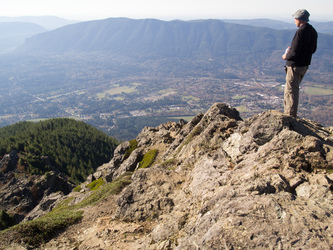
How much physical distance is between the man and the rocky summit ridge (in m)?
1.65

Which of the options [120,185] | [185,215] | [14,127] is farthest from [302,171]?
[14,127]

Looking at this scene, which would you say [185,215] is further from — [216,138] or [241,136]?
[216,138]

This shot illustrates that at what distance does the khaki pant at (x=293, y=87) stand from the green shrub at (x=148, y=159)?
26486mm

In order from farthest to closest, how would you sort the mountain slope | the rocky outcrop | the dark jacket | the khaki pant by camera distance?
the mountain slope
the khaki pant
the dark jacket
the rocky outcrop

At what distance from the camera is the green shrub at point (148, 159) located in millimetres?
38875

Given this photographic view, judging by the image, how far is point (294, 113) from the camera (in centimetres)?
1642

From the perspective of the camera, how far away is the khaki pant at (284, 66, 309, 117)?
15.4 m

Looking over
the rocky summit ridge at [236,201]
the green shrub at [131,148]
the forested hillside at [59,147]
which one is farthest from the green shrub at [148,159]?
the forested hillside at [59,147]

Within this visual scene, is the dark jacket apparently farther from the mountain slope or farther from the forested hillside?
the forested hillside

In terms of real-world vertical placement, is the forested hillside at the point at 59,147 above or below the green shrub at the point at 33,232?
below

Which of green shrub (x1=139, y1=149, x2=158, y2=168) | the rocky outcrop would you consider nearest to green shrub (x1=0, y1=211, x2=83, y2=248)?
the rocky outcrop

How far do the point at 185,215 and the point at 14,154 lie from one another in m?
104

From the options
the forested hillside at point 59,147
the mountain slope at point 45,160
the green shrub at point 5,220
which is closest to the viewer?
the green shrub at point 5,220

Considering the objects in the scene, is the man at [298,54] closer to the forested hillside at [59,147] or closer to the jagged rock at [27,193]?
the jagged rock at [27,193]
